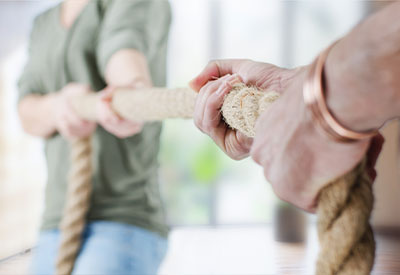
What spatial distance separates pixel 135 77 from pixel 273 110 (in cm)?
40

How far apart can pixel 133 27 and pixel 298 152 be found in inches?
19.5

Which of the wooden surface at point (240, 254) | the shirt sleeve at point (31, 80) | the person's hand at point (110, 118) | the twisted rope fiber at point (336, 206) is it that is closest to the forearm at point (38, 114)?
the shirt sleeve at point (31, 80)

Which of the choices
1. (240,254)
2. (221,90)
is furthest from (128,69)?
(240,254)

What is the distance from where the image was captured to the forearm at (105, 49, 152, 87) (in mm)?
639

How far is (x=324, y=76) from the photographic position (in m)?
0.24

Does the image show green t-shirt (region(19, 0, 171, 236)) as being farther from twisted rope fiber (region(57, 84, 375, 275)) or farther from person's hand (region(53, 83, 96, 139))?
twisted rope fiber (region(57, 84, 375, 275))

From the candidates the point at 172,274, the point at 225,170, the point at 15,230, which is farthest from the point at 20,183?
the point at 225,170

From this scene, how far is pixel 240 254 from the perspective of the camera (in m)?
2.21

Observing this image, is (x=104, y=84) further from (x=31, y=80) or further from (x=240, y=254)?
(x=240, y=254)

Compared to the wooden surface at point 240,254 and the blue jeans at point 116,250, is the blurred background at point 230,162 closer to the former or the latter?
the wooden surface at point 240,254

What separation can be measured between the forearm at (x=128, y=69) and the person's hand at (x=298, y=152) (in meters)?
0.39

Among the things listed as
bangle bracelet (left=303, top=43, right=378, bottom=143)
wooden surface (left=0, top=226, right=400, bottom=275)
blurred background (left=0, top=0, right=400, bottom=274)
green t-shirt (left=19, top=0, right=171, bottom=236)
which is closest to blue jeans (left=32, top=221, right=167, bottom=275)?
green t-shirt (left=19, top=0, right=171, bottom=236)

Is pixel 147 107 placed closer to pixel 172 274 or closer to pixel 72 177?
pixel 72 177

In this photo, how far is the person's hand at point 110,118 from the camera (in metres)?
0.64
